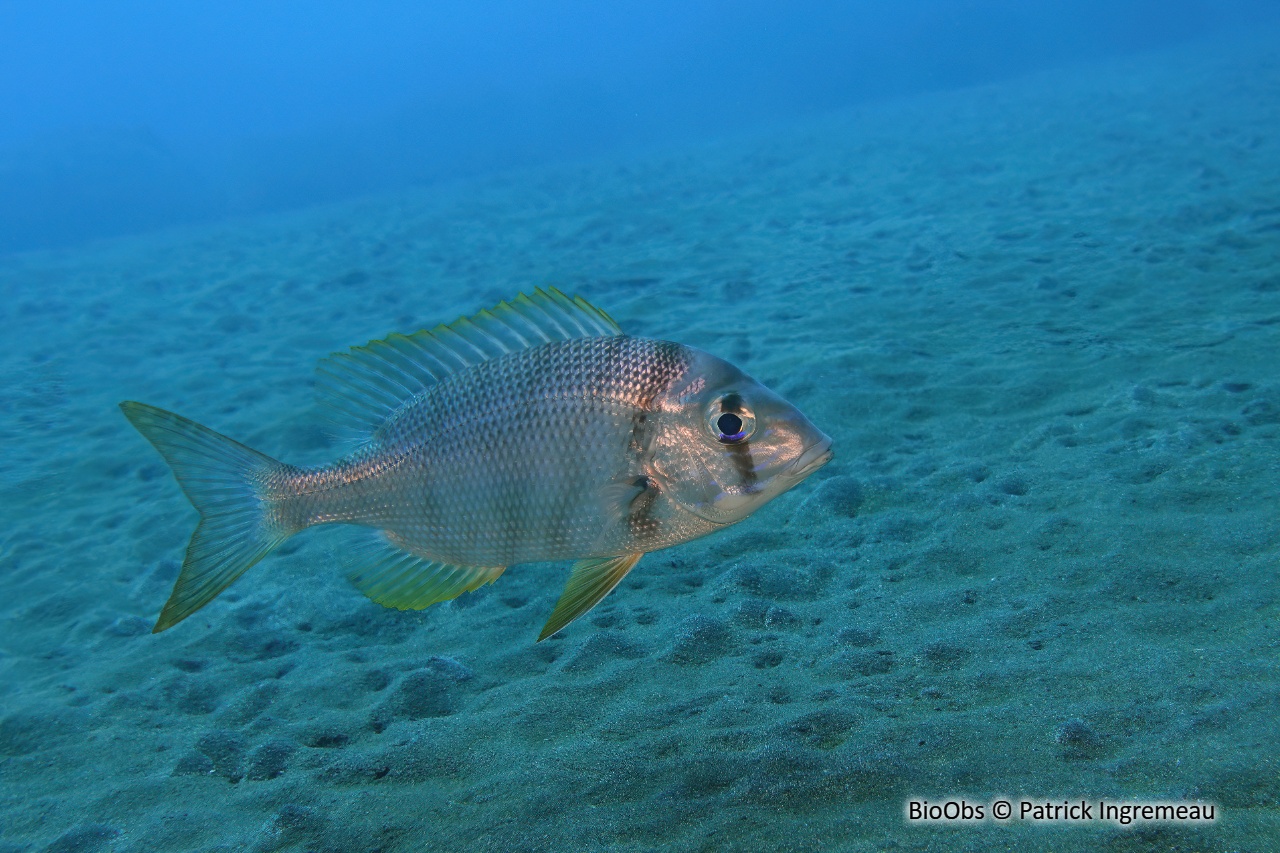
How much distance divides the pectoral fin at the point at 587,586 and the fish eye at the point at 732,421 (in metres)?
0.44

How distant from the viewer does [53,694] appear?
136 inches

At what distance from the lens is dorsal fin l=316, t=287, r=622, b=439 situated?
7.85 feet

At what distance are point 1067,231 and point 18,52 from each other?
452ft

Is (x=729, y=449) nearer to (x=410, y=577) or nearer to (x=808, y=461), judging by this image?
(x=808, y=461)

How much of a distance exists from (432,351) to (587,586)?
96cm

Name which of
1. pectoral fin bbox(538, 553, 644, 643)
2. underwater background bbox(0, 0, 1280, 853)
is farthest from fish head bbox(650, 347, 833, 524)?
underwater background bbox(0, 0, 1280, 853)

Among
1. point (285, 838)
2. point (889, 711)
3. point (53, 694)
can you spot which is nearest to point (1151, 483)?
point (889, 711)

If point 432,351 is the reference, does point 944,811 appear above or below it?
below

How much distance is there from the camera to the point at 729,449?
80.5 inches

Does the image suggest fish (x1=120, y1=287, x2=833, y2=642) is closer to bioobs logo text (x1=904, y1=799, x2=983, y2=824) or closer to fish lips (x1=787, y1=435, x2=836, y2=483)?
fish lips (x1=787, y1=435, x2=836, y2=483)

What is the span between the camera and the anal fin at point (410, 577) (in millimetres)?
2369

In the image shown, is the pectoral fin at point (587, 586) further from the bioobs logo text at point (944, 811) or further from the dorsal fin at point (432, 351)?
the bioobs logo text at point (944, 811)

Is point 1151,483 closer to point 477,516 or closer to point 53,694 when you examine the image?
point 477,516

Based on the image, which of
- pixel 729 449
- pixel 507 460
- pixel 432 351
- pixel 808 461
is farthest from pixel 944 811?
pixel 432 351
